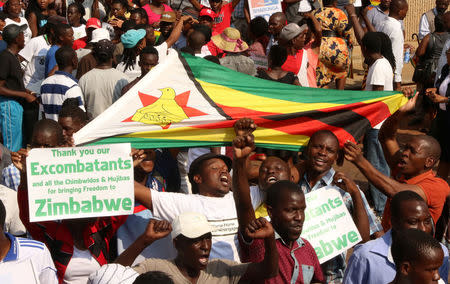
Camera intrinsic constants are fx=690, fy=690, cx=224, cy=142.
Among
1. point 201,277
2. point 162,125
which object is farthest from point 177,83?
point 201,277

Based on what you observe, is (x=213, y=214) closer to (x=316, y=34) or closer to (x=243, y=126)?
(x=243, y=126)

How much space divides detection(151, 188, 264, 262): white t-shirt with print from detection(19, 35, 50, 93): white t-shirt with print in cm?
473

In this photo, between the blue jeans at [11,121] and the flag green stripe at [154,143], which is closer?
the flag green stripe at [154,143]

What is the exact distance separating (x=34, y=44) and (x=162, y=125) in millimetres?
4672

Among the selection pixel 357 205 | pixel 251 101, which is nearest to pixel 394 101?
pixel 251 101

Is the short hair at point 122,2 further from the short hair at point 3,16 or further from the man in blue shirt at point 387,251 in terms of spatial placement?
the man in blue shirt at point 387,251

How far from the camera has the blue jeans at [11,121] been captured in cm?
845

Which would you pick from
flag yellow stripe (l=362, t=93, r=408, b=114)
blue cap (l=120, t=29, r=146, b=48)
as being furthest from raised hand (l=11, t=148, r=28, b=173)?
blue cap (l=120, t=29, r=146, b=48)

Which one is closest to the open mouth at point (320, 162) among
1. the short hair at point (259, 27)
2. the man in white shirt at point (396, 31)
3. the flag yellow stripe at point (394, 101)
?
the flag yellow stripe at point (394, 101)

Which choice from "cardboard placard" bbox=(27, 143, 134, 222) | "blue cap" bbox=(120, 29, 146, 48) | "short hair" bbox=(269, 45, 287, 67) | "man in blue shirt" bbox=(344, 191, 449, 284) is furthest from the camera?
"blue cap" bbox=(120, 29, 146, 48)

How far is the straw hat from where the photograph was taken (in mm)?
8945

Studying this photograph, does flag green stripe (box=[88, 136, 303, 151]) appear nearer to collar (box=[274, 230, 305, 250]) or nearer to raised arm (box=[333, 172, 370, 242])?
raised arm (box=[333, 172, 370, 242])

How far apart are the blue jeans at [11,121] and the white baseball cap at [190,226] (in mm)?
5016

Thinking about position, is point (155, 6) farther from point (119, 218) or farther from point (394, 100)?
point (119, 218)
